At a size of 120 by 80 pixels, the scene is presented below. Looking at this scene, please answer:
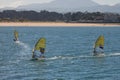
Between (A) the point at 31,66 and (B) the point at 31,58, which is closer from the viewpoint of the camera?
(A) the point at 31,66

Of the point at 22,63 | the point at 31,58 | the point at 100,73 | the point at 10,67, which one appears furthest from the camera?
the point at 31,58

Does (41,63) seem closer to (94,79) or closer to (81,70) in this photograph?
(81,70)

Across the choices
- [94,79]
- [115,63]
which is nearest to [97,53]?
[115,63]

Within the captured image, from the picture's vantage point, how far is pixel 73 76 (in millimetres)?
51406

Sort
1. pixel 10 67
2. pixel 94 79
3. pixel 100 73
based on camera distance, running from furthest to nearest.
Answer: pixel 10 67, pixel 100 73, pixel 94 79

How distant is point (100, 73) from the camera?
53938mm

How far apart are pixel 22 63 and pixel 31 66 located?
3.56 m

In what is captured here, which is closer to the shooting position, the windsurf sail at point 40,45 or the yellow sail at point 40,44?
the windsurf sail at point 40,45

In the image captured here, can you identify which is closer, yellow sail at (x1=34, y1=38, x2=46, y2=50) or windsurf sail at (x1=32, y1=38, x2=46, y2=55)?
windsurf sail at (x1=32, y1=38, x2=46, y2=55)

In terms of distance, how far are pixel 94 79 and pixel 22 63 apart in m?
15.9

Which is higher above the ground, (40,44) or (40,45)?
(40,44)

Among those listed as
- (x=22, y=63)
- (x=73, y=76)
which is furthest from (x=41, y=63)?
(x=73, y=76)

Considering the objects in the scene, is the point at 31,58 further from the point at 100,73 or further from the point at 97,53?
the point at 100,73

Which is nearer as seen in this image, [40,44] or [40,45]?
[40,45]
